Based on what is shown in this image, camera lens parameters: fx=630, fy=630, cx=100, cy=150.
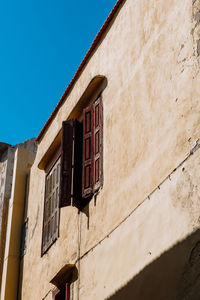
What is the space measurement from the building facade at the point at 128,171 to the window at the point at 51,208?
22mm

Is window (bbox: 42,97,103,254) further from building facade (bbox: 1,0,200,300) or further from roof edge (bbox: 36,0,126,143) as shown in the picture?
roof edge (bbox: 36,0,126,143)

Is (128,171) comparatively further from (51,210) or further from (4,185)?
(4,185)

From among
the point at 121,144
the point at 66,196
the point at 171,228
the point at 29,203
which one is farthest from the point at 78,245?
the point at 29,203

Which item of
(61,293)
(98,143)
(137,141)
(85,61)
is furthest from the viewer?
(85,61)

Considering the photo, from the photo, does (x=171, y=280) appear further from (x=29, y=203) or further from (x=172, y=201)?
(x=29, y=203)

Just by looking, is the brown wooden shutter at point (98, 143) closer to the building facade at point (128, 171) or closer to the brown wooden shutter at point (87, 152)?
the building facade at point (128, 171)

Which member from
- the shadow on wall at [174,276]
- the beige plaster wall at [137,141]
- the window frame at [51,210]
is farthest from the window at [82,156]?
the shadow on wall at [174,276]

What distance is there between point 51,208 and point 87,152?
173 cm

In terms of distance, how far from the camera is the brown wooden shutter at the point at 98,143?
Answer: 8.31 m

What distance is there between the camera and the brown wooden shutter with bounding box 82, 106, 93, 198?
8.50 m

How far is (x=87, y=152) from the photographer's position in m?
8.84

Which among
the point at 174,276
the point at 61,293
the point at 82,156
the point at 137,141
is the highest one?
the point at 82,156

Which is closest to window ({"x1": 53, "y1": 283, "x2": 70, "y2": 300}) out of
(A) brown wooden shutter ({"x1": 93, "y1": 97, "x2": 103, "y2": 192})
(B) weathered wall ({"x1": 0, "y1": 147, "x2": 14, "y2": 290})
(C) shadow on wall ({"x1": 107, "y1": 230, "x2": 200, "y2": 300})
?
(A) brown wooden shutter ({"x1": 93, "y1": 97, "x2": 103, "y2": 192})

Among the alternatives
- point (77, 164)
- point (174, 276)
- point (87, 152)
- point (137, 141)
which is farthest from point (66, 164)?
point (174, 276)
